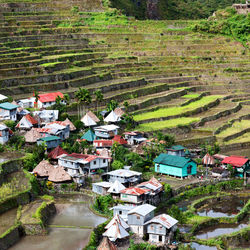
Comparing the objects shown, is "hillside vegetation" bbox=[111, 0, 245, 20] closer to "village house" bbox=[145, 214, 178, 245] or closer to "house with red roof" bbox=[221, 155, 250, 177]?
"house with red roof" bbox=[221, 155, 250, 177]

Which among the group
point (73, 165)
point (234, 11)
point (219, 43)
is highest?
point (234, 11)

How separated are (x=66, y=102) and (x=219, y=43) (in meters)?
25.3

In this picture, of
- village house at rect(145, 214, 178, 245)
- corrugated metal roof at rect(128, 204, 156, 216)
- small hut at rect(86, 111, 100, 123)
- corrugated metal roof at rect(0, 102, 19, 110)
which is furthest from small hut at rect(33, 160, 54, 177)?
small hut at rect(86, 111, 100, 123)

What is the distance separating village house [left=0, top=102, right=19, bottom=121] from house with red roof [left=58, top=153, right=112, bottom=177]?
673cm

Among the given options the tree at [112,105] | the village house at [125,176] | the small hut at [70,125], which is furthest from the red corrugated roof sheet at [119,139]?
the village house at [125,176]

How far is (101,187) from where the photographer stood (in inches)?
1148

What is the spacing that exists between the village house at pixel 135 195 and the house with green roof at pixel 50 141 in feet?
27.1

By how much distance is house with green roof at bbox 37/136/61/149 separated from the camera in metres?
33.7

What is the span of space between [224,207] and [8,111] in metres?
16.7

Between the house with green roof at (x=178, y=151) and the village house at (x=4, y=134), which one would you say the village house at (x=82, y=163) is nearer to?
the village house at (x=4, y=134)

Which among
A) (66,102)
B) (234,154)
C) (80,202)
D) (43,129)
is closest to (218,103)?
(234,154)

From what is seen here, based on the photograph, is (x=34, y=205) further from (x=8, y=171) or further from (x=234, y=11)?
(x=234, y=11)

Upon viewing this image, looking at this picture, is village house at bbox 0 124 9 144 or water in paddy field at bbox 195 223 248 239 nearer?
water in paddy field at bbox 195 223 248 239

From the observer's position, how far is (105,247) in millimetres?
21953
